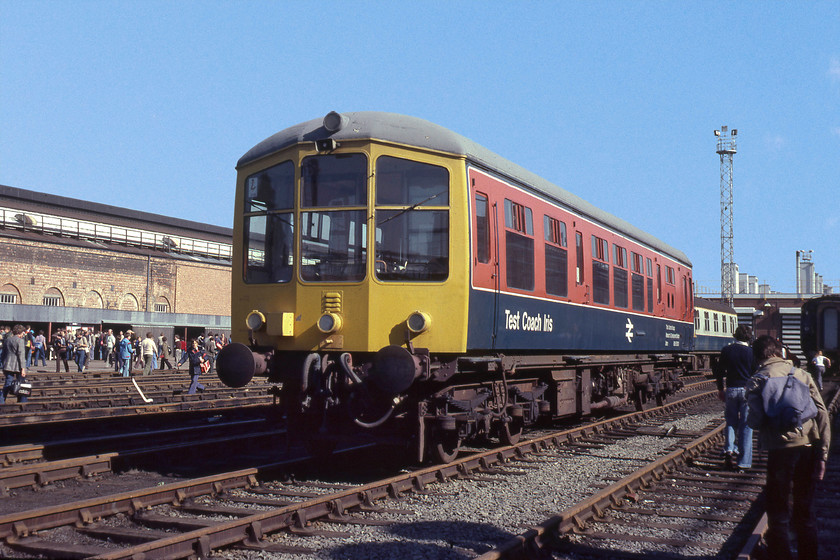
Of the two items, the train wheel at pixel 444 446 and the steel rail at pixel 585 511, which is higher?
the train wheel at pixel 444 446

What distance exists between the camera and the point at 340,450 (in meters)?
10.3

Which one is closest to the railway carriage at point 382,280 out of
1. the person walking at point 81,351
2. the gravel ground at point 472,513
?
the gravel ground at point 472,513

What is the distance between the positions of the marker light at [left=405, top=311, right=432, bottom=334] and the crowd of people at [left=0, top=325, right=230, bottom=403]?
9.40m

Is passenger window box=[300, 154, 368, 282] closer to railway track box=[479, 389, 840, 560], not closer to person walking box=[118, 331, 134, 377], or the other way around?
railway track box=[479, 389, 840, 560]

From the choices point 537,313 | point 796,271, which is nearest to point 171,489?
point 537,313

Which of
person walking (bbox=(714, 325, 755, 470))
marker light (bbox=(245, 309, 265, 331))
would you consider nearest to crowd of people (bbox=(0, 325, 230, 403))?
marker light (bbox=(245, 309, 265, 331))

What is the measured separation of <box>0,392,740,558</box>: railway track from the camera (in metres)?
5.54

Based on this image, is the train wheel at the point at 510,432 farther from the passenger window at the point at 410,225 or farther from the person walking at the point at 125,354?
the person walking at the point at 125,354

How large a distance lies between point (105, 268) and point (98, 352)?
6.45m

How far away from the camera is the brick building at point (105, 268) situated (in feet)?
126

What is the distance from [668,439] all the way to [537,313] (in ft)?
11.3

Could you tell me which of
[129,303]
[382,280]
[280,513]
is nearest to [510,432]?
[382,280]

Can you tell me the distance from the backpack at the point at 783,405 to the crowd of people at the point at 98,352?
12.9 m

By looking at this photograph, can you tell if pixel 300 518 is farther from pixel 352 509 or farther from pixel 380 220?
pixel 380 220
